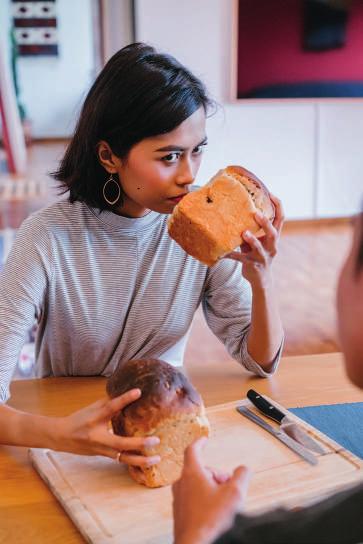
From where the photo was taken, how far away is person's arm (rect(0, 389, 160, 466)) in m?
0.95

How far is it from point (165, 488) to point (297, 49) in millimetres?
4333

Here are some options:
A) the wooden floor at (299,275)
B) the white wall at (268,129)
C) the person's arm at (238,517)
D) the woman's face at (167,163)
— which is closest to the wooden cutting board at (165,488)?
the person's arm at (238,517)

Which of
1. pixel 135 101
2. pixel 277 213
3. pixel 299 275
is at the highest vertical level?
pixel 135 101

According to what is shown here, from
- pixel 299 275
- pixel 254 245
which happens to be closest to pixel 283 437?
pixel 254 245

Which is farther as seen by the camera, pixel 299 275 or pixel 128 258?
pixel 299 275

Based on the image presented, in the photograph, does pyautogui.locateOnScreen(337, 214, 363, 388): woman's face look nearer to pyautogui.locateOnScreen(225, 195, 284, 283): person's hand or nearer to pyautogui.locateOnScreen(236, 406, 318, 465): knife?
pyautogui.locateOnScreen(236, 406, 318, 465): knife

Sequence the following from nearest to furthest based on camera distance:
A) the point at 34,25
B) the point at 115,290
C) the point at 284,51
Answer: the point at 115,290, the point at 284,51, the point at 34,25

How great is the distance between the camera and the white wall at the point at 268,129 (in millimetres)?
4523

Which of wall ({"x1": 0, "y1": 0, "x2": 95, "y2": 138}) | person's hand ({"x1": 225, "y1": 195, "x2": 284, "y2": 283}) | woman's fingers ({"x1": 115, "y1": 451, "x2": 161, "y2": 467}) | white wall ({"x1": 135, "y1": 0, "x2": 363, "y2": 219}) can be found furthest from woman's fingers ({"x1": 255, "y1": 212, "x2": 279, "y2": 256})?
wall ({"x1": 0, "y1": 0, "x2": 95, "y2": 138})

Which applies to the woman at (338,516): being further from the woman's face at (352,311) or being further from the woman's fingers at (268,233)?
the woman's fingers at (268,233)

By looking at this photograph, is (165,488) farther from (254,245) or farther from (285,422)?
(254,245)

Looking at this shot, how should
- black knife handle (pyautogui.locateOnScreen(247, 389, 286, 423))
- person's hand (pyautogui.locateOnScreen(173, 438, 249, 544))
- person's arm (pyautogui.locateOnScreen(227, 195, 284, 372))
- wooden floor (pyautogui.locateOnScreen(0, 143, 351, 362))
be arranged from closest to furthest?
person's hand (pyautogui.locateOnScreen(173, 438, 249, 544)) → black knife handle (pyautogui.locateOnScreen(247, 389, 286, 423)) → person's arm (pyautogui.locateOnScreen(227, 195, 284, 372)) → wooden floor (pyautogui.locateOnScreen(0, 143, 351, 362))

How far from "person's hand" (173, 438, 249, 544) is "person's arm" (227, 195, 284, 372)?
0.49 m

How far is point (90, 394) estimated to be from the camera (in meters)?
1.25
